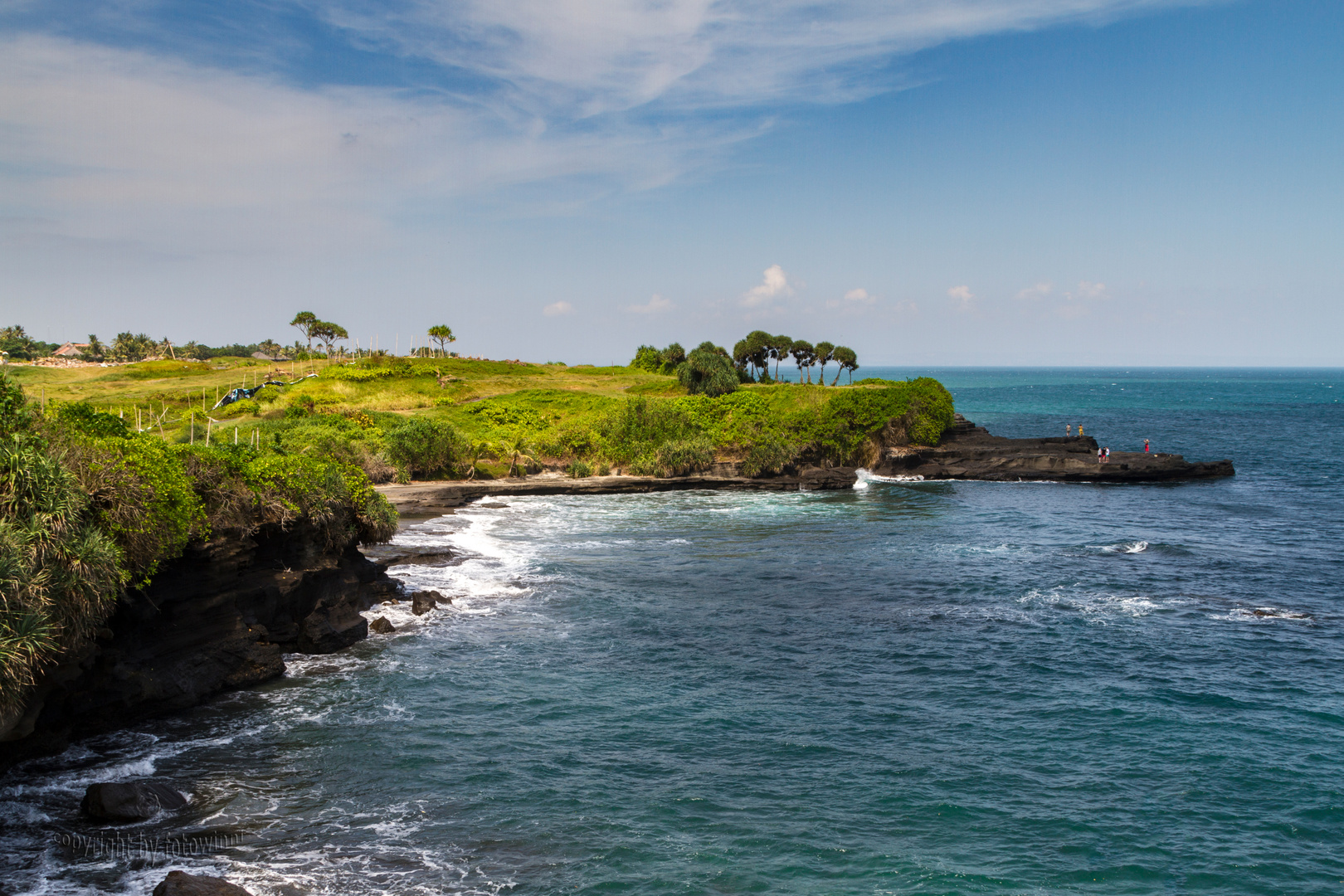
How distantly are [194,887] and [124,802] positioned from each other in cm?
424

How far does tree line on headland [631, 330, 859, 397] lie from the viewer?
9281cm

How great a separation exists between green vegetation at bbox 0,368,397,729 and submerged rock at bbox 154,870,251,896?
4.89m

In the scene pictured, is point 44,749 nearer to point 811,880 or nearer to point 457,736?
point 457,736

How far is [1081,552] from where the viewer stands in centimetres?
4606

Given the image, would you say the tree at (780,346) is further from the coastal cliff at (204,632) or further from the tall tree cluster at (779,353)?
the coastal cliff at (204,632)

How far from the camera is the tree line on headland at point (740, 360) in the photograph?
92.8 metres

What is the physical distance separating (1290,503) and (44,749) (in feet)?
242

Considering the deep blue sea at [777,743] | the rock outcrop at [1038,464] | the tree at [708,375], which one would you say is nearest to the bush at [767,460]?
the rock outcrop at [1038,464]

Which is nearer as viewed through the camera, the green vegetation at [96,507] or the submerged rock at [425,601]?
the green vegetation at [96,507]

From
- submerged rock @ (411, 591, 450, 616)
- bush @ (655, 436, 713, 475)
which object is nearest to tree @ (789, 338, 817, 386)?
bush @ (655, 436, 713, 475)

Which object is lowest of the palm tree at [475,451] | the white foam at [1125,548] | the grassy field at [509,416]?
the white foam at [1125,548]

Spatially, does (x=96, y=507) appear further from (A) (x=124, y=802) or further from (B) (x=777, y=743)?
(B) (x=777, y=743)

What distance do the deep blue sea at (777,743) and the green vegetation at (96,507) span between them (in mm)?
4235

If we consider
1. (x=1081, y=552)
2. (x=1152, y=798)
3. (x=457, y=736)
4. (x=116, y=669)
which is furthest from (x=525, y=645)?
(x=1081, y=552)
